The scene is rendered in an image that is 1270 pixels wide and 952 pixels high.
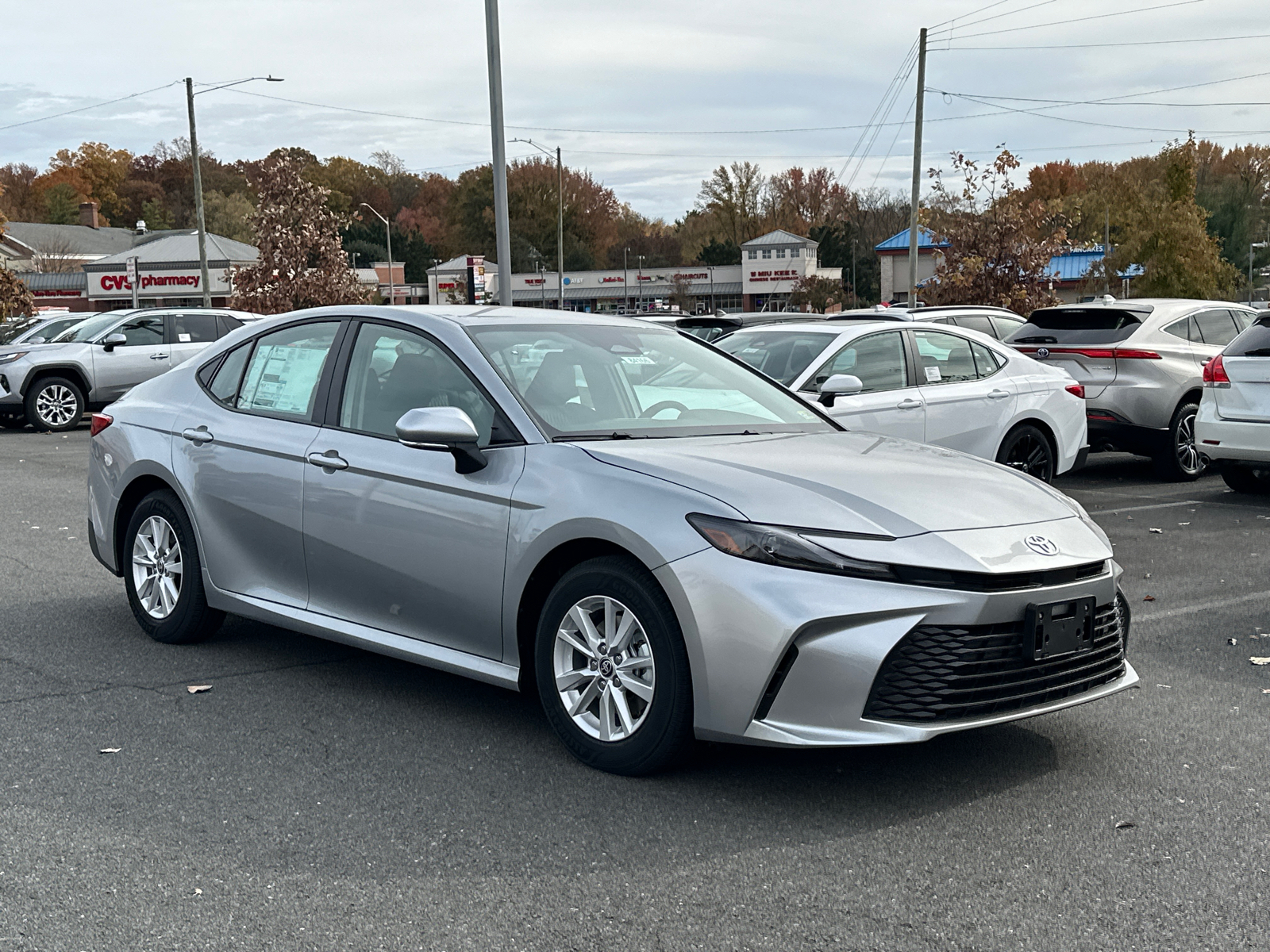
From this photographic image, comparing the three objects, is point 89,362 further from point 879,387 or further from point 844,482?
point 844,482

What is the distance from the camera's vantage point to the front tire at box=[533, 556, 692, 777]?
164 inches

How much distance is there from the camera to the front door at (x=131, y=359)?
66.3 feet

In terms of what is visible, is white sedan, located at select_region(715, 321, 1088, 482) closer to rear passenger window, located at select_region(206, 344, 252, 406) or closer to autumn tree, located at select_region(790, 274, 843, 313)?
rear passenger window, located at select_region(206, 344, 252, 406)

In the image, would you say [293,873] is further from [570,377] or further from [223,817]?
[570,377]

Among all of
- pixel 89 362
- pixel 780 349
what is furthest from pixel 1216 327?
pixel 89 362

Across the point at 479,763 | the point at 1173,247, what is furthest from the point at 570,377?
the point at 1173,247

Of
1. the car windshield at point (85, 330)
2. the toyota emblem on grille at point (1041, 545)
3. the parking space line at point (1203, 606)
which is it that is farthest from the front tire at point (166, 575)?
the car windshield at point (85, 330)

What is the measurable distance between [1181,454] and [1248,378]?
209cm

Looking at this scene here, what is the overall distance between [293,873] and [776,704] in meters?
1.45

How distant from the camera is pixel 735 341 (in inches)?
419

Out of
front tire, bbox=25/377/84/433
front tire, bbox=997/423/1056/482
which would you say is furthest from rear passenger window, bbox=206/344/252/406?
front tire, bbox=25/377/84/433

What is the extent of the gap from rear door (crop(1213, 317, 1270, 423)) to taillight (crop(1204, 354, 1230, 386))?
1.1 inches

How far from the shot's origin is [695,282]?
351 ft

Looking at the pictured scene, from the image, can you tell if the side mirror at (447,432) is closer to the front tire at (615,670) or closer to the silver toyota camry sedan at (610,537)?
the silver toyota camry sedan at (610,537)
